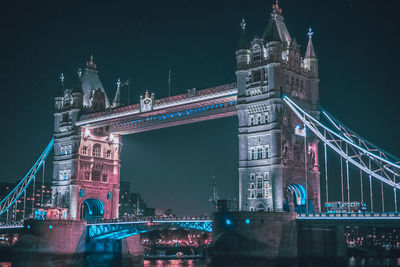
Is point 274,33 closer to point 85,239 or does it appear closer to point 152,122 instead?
point 152,122

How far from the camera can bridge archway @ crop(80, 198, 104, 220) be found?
100500 mm

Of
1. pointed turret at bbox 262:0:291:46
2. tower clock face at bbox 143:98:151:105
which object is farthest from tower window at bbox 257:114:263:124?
tower clock face at bbox 143:98:151:105

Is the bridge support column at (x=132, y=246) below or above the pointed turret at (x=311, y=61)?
below

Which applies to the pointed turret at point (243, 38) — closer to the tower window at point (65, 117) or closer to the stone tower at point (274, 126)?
the stone tower at point (274, 126)

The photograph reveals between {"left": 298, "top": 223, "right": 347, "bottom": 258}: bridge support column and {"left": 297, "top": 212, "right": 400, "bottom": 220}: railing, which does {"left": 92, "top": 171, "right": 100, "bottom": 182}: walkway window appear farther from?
{"left": 297, "top": 212, "right": 400, "bottom": 220}: railing

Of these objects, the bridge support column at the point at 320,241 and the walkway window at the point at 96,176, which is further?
the walkway window at the point at 96,176

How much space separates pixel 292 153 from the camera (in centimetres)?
7238

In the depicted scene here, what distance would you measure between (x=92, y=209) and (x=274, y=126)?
43890 mm

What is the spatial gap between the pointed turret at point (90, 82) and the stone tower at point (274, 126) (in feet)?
116

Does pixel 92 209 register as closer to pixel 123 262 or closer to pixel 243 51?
pixel 123 262

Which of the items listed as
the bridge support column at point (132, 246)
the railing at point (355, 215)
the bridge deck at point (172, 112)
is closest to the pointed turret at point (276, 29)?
the bridge deck at point (172, 112)

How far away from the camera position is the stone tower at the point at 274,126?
70562mm

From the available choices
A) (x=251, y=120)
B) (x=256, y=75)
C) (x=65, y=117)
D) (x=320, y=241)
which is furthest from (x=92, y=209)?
(x=320, y=241)

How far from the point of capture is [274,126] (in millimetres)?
70688
